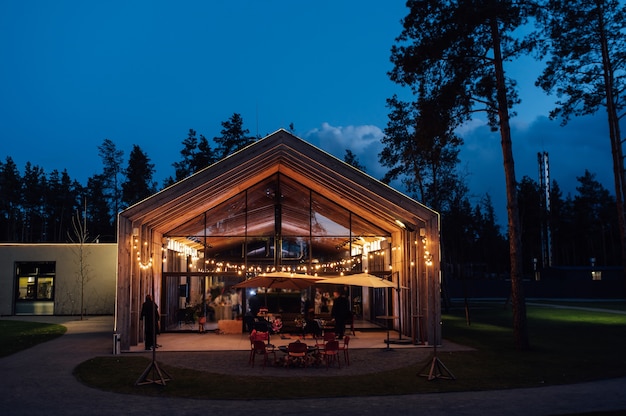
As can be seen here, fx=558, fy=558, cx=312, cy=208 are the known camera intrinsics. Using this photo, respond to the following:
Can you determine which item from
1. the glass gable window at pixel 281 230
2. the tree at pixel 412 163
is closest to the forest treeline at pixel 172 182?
the tree at pixel 412 163

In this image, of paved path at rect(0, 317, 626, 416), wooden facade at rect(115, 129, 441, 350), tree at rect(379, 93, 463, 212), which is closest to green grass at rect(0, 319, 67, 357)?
wooden facade at rect(115, 129, 441, 350)

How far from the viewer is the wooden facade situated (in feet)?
48.4

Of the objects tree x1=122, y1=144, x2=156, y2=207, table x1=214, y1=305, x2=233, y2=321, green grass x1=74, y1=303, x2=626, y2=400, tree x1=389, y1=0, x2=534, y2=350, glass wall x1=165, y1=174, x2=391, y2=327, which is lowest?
green grass x1=74, y1=303, x2=626, y2=400

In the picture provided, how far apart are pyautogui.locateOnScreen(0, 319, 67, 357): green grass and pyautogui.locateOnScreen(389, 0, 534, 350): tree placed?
13199 mm

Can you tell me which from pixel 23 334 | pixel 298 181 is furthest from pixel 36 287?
pixel 298 181

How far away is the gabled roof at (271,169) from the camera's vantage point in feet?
49.2

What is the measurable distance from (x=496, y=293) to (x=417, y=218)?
105ft

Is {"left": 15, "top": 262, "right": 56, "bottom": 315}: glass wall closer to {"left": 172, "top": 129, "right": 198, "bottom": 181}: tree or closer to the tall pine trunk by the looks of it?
the tall pine trunk

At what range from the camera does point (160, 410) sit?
8078mm

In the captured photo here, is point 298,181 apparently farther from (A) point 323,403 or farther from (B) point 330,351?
(A) point 323,403

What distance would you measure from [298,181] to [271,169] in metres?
1.13

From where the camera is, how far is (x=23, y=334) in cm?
1820

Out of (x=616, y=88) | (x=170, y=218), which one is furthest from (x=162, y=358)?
(x=616, y=88)

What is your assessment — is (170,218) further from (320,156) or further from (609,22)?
(609,22)
